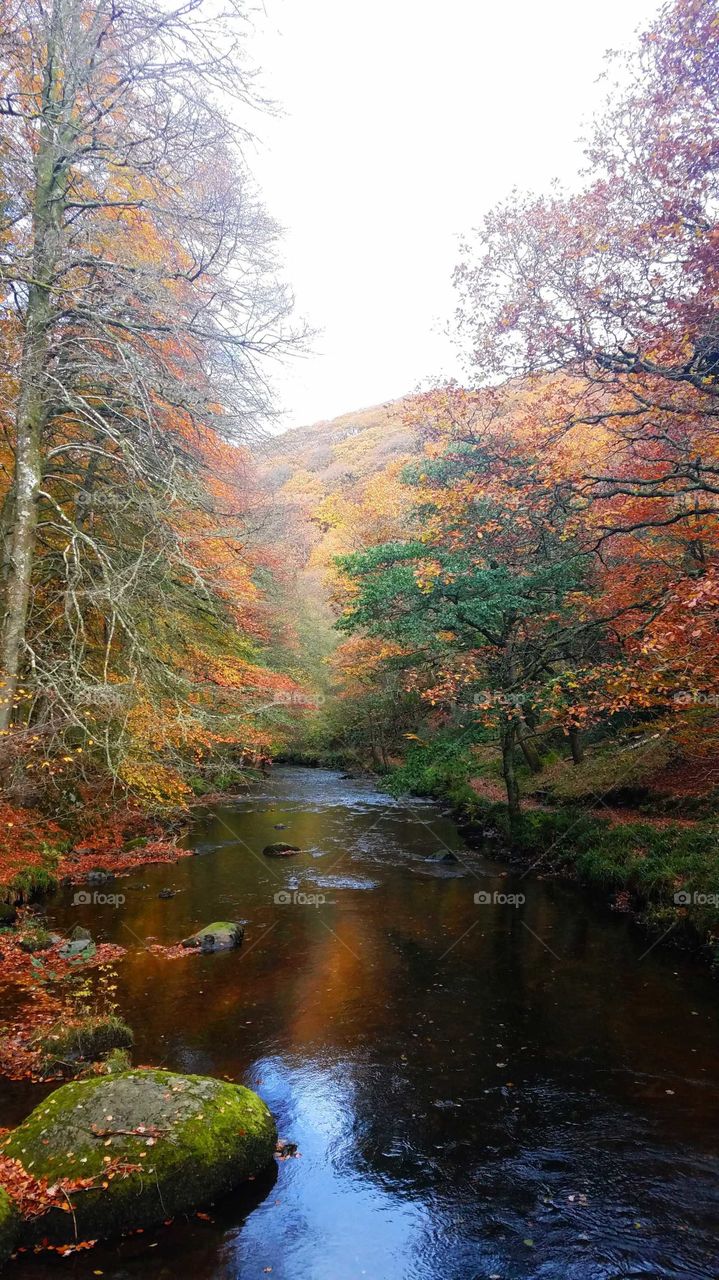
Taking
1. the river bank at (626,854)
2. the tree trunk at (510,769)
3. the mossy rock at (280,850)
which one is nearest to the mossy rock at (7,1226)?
the river bank at (626,854)

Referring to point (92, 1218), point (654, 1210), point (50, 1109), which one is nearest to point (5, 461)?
point (50, 1109)

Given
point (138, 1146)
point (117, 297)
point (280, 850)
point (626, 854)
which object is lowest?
point (626, 854)

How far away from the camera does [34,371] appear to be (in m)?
7.83

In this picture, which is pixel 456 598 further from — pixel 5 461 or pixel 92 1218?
pixel 92 1218

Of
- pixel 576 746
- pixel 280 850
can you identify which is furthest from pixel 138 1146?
pixel 576 746

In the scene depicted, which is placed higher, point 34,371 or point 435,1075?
point 34,371

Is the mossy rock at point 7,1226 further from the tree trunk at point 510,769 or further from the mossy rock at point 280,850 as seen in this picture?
the tree trunk at point 510,769

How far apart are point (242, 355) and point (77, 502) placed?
3330 mm

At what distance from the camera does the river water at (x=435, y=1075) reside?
4.46 metres

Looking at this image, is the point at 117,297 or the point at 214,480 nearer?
the point at 117,297

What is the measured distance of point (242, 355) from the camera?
9.60 m

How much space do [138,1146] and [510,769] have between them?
12814mm

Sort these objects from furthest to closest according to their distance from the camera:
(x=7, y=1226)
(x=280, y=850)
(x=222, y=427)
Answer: (x=280, y=850) < (x=222, y=427) < (x=7, y=1226)

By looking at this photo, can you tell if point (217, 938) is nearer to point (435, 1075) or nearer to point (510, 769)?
point (435, 1075)
